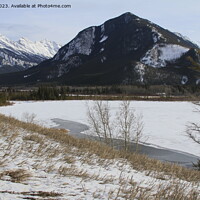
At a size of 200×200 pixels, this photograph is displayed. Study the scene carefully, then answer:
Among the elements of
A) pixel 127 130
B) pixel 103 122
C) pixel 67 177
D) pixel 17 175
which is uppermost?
pixel 17 175

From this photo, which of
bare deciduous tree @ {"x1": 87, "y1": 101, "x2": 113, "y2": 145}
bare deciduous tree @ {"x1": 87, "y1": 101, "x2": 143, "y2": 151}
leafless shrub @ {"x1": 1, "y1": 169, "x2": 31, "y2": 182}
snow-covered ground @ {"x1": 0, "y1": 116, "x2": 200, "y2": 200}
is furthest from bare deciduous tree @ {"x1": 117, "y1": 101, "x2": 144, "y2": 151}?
leafless shrub @ {"x1": 1, "y1": 169, "x2": 31, "y2": 182}

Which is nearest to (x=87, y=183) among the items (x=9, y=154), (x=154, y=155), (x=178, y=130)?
(x=9, y=154)

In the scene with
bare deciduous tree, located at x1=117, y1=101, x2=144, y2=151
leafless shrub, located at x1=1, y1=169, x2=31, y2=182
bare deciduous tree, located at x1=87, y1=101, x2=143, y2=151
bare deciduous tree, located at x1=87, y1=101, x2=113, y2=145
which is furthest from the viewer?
bare deciduous tree, located at x1=87, y1=101, x2=113, y2=145

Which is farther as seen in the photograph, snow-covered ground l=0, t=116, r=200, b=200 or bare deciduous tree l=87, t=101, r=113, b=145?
bare deciduous tree l=87, t=101, r=113, b=145

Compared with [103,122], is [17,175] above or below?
above

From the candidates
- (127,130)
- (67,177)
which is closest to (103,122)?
(127,130)

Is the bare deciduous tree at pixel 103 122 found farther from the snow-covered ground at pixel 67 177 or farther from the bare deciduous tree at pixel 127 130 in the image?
the snow-covered ground at pixel 67 177

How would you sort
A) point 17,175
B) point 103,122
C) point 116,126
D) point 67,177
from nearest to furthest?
point 17,175
point 67,177
point 103,122
point 116,126

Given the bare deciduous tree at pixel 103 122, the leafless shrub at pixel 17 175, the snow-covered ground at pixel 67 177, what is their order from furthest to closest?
the bare deciduous tree at pixel 103 122, the leafless shrub at pixel 17 175, the snow-covered ground at pixel 67 177

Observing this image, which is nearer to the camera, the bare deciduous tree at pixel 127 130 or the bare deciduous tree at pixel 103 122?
the bare deciduous tree at pixel 127 130

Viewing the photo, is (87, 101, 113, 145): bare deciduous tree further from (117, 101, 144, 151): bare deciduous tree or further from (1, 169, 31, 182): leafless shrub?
(1, 169, 31, 182): leafless shrub

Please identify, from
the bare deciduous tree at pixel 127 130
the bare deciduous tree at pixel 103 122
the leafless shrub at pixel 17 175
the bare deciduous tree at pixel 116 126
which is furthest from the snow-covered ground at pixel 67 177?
the bare deciduous tree at pixel 103 122

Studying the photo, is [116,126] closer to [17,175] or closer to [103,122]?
[103,122]

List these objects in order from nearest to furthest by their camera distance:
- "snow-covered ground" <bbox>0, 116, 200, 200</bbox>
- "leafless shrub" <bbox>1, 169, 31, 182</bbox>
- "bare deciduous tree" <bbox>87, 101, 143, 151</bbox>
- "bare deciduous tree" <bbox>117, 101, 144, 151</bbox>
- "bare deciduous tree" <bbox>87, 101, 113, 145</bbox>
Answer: "snow-covered ground" <bbox>0, 116, 200, 200</bbox> < "leafless shrub" <bbox>1, 169, 31, 182</bbox> < "bare deciduous tree" <bbox>117, 101, 144, 151</bbox> < "bare deciduous tree" <bbox>87, 101, 143, 151</bbox> < "bare deciduous tree" <bbox>87, 101, 113, 145</bbox>
